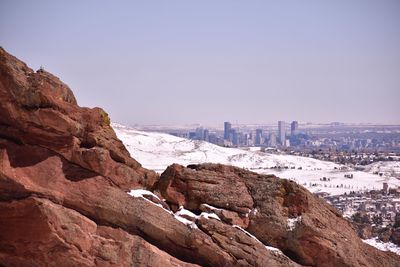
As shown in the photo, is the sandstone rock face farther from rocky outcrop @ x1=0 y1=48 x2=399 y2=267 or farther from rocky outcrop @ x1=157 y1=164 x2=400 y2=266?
rocky outcrop @ x1=157 y1=164 x2=400 y2=266

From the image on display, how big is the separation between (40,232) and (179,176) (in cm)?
780

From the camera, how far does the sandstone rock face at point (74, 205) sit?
63.4 feet

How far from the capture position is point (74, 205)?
20.2 metres

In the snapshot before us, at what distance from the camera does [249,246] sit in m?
22.2

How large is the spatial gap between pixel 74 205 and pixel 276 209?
1002cm

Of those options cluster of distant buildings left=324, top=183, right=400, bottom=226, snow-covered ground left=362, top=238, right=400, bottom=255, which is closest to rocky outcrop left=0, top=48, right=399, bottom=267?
snow-covered ground left=362, top=238, right=400, bottom=255

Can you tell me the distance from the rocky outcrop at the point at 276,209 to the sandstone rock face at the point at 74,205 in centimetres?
124

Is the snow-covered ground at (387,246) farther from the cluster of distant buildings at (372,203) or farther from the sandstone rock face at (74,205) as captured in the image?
the cluster of distant buildings at (372,203)

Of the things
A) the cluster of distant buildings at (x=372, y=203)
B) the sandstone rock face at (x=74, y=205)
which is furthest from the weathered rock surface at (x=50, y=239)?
the cluster of distant buildings at (x=372, y=203)

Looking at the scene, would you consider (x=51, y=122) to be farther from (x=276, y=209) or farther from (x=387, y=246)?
(x=387, y=246)

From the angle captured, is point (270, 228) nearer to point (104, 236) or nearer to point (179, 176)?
point (179, 176)

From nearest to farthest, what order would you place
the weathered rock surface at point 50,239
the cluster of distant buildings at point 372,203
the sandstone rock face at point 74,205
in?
the weathered rock surface at point 50,239 < the sandstone rock face at point 74,205 < the cluster of distant buildings at point 372,203

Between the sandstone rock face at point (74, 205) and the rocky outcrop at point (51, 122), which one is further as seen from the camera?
the rocky outcrop at point (51, 122)

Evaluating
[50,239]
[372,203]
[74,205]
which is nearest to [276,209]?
[74,205]
